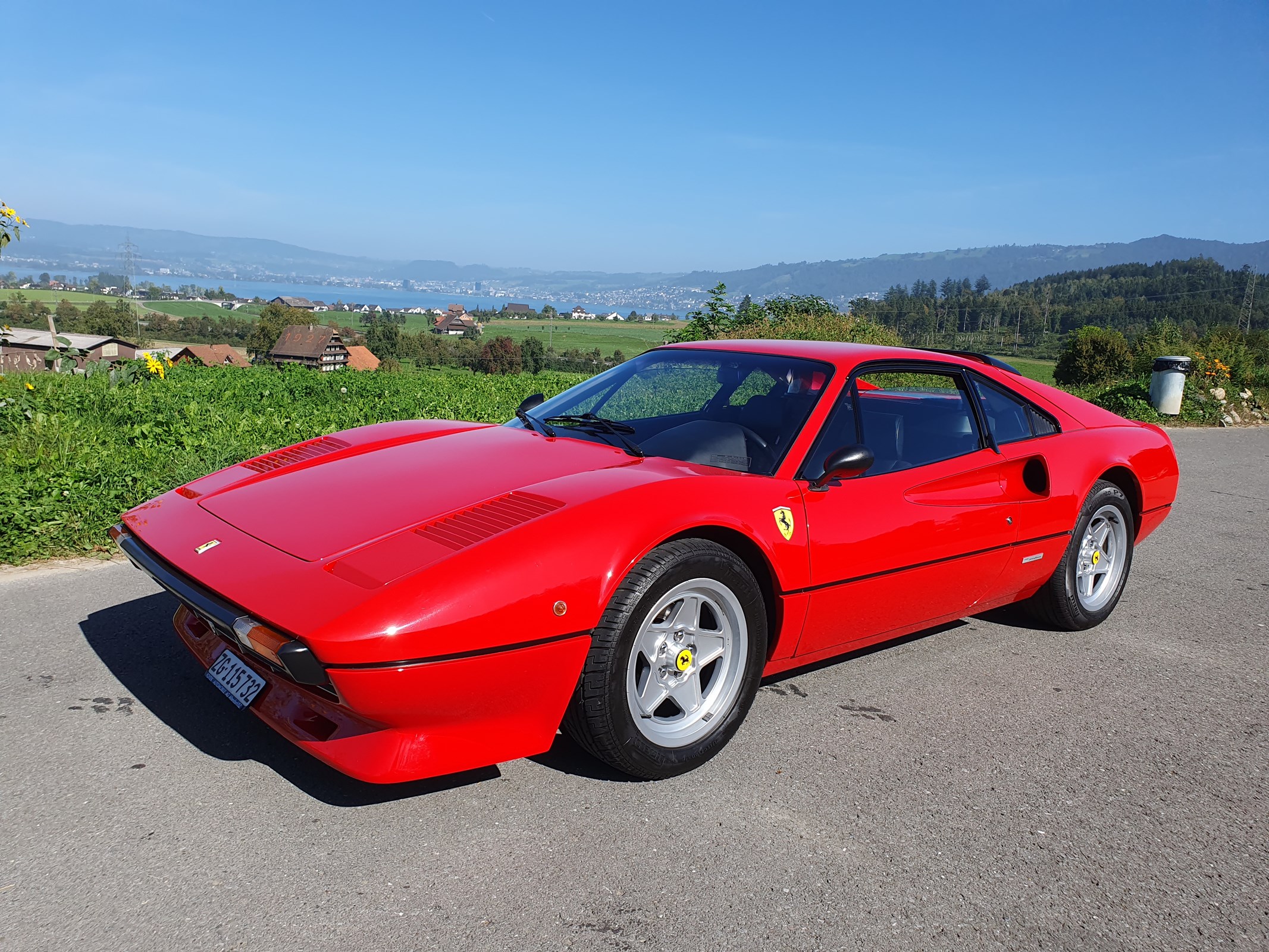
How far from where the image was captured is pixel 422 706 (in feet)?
7.27

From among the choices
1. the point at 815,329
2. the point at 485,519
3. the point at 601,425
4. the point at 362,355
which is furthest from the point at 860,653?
the point at 362,355

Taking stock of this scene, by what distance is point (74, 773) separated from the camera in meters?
2.55

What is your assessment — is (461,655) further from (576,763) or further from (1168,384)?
(1168,384)

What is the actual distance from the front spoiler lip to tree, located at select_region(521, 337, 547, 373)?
2268cm

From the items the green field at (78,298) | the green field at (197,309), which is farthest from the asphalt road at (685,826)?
the green field at (197,309)

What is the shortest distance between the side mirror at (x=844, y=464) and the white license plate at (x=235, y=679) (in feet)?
6.19

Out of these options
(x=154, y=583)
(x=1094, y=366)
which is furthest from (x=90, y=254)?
(x=154, y=583)

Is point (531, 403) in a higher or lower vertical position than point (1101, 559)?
higher

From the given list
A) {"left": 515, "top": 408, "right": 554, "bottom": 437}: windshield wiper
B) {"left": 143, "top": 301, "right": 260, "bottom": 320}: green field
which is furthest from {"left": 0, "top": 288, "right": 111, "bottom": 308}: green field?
{"left": 515, "top": 408, "right": 554, "bottom": 437}: windshield wiper

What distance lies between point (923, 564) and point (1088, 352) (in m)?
47.1

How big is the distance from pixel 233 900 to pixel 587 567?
1149 mm

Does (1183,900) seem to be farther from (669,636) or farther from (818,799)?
(669,636)

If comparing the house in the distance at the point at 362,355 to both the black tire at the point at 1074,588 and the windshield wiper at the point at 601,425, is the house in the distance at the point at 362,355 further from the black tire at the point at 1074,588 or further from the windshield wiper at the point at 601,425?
the black tire at the point at 1074,588

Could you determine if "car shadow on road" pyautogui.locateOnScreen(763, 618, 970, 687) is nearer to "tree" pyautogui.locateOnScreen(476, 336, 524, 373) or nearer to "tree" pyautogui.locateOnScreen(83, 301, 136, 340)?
"tree" pyautogui.locateOnScreen(476, 336, 524, 373)
